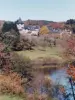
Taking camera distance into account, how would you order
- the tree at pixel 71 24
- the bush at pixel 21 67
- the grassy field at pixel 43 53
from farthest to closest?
1. the tree at pixel 71 24
2. the grassy field at pixel 43 53
3. the bush at pixel 21 67

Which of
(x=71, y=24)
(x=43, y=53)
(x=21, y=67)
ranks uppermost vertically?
(x=21, y=67)

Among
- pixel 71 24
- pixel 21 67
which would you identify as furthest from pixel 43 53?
pixel 71 24

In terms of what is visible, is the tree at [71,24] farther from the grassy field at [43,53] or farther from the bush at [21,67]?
the bush at [21,67]

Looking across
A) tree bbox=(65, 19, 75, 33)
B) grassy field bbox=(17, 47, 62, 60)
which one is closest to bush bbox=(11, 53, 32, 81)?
grassy field bbox=(17, 47, 62, 60)

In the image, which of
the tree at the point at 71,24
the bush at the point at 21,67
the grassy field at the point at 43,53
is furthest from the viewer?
the tree at the point at 71,24

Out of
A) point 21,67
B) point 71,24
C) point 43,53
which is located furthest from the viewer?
point 71,24

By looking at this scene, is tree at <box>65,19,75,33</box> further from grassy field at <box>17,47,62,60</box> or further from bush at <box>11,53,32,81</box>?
bush at <box>11,53,32,81</box>

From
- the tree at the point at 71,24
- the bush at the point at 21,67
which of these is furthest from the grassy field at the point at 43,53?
the tree at the point at 71,24

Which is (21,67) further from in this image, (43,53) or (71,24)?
(71,24)

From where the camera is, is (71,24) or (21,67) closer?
(21,67)
